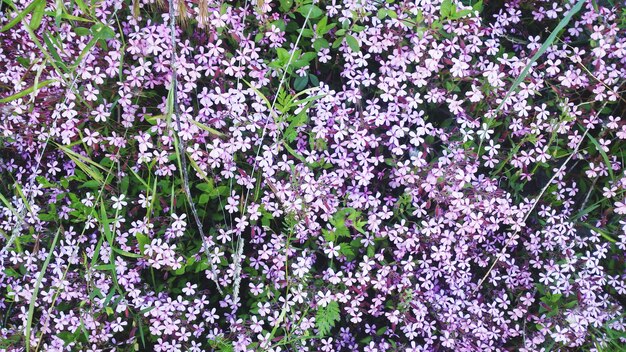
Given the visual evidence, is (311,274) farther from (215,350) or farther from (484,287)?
(484,287)

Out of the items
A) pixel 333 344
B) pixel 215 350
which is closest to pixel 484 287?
pixel 333 344

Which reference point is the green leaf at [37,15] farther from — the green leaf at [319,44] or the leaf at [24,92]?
the green leaf at [319,44]

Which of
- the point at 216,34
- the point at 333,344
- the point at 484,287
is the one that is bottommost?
the point at 333,344

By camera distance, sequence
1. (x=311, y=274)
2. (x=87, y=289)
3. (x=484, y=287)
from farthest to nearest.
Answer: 1. (x=484, y=287)
2. (x=311, y=274)
3. (x=87, y=289)

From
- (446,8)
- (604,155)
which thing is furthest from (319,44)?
(604,155)

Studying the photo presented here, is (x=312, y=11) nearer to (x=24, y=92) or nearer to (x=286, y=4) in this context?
(x=286, y=4)

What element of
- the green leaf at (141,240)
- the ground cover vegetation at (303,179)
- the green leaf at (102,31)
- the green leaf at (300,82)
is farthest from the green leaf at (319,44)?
the green leaf at (141,240)

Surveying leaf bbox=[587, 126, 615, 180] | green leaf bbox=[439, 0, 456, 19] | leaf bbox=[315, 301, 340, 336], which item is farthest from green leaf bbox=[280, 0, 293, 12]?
leaf bbox=[587, 126, 615, 180]
